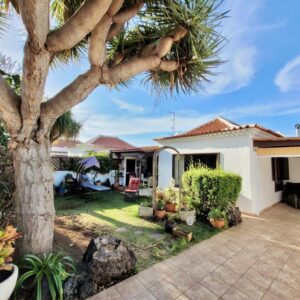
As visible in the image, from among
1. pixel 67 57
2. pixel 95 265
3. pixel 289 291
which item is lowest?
pixel 289 291

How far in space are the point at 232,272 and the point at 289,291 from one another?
115 cm

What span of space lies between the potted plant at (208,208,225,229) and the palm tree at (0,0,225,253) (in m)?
5.83

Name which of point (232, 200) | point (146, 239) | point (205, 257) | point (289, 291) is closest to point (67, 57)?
point (146, 239)

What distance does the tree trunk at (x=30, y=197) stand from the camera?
4.00m

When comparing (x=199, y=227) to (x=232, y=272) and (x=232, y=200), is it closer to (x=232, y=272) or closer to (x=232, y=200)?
(x=232, y=200)

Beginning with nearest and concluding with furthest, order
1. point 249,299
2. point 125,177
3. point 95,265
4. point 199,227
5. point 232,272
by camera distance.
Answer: point 249,299 → point 95,265 → point 232,272 → point 199,227 → point 125,177

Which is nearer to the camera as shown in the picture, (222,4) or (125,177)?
(222,4)

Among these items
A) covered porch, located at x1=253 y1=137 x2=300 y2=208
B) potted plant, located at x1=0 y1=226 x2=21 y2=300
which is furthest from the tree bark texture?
covered porch, located at x1=253 y1=137 x2=300 y2=208

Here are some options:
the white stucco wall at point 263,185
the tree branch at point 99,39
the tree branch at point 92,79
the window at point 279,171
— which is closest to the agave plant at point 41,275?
the tree branch at point 92,79

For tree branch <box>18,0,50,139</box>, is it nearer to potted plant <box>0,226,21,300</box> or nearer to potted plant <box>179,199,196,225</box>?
potted plant <box>0,226,21,300</box>

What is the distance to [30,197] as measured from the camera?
4016 millimetres

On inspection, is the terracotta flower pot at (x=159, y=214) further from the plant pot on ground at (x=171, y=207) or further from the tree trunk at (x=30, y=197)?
the tree trunk at (x=30, y=197)

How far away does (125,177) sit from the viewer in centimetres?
1919

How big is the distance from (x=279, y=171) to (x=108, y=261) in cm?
1416
